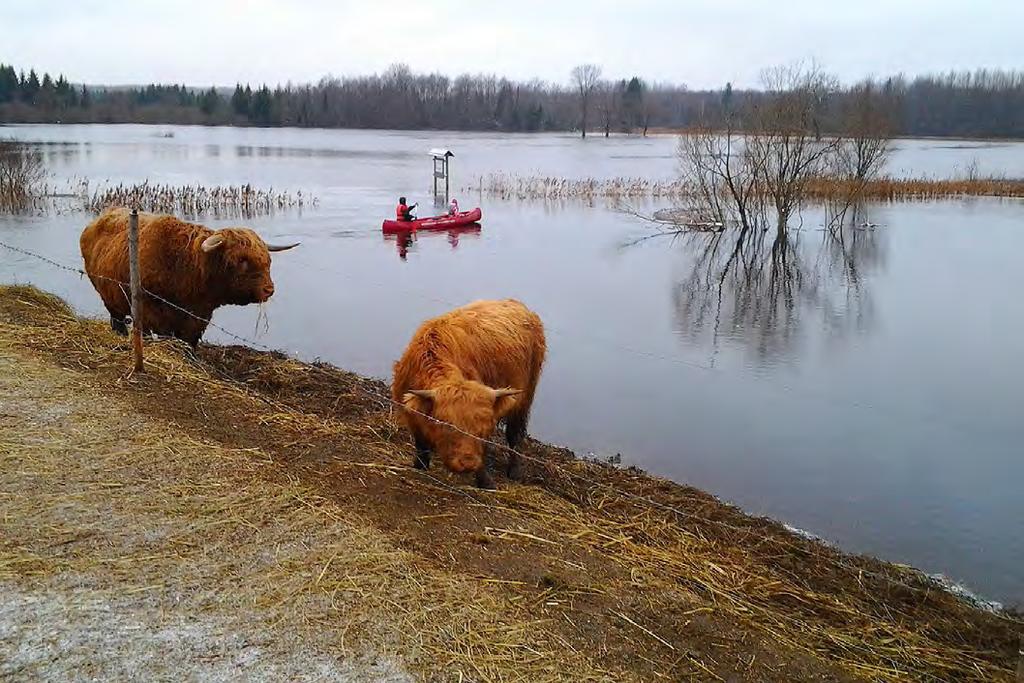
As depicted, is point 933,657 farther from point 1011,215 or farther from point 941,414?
point 1011,215

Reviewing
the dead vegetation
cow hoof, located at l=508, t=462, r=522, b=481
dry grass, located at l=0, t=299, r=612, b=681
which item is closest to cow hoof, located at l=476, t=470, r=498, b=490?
cow hoof, located at l=508, t=462, r=522, b=481

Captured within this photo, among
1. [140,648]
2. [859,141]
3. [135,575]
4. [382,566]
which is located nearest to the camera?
[140,648]

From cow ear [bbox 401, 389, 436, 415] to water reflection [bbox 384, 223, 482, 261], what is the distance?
573 inches

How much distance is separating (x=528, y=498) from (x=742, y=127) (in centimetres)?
2416

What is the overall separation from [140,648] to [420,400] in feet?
7.27

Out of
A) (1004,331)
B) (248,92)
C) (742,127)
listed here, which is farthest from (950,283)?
(248,92)

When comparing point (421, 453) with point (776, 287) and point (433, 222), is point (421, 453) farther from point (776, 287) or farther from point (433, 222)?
point (433, 222)

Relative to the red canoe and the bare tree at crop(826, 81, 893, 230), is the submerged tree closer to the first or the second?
the bare tree at crop(826, 81, 893, 230)

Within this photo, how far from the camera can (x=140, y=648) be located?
3.41m

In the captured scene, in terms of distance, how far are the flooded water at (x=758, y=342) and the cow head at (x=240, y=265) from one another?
8.27 feet

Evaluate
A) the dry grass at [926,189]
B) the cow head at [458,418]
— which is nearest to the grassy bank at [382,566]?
the cow head at [458,418]

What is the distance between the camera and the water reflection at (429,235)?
20.6 meters

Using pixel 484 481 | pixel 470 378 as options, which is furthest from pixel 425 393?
pixel 484 481

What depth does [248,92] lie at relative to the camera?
9644 cm
